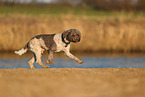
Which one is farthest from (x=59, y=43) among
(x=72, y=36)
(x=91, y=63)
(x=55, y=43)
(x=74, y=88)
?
(x=74, y=88)

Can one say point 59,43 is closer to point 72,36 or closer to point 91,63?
point 72,36

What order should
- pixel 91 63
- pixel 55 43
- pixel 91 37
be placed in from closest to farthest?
pixel 55 43 < pixel 91 63 < pixel 91 37

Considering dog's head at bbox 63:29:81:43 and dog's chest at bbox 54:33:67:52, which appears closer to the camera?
dog's head at bbox 63:29:81:43

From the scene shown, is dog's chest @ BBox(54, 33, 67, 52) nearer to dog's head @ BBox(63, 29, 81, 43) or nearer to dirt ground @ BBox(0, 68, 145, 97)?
dog's head @ BBox(63, 29, 81, 43)

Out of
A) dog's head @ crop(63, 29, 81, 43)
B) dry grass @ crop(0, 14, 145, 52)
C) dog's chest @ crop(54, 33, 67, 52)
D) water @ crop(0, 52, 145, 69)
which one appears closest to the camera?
dog's head @ crop(63, 29, 81, 43)

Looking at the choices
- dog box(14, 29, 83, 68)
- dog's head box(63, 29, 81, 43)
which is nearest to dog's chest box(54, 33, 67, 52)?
dog box(14, 29, 83, 68)

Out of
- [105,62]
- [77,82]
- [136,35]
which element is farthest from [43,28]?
[77,82]

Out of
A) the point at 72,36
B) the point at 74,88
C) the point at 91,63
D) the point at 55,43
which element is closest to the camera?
the point at 74,88

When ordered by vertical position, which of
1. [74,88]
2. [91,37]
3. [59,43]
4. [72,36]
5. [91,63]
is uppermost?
[72,36]

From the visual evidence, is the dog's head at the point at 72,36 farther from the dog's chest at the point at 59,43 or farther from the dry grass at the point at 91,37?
the dry grass at the point at 91,37

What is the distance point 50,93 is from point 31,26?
14.7 m

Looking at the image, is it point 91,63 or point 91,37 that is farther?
point 91,37

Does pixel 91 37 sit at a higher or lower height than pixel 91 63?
higher

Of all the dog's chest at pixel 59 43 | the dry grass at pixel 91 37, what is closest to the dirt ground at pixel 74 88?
the dog's chest at pixel 59 43
